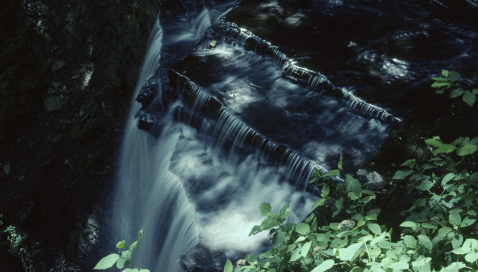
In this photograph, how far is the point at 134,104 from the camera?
5.80 metres

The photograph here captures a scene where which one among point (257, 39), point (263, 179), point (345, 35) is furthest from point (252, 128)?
point (345, 35)

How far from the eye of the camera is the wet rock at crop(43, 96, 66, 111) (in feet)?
18.3

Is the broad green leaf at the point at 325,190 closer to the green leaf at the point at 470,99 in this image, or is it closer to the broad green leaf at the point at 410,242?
the broad green leaf at the point at 410,242

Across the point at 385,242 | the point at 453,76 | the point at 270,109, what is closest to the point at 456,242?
the point at 385,242

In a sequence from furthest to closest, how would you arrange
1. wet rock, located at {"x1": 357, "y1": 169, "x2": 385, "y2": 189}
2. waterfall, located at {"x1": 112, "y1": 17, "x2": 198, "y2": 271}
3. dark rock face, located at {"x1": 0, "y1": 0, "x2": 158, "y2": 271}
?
dark rock face, located at {"x1": 0, "y1": 0, "x2": 158, "y2": 271} → waterfall, located at {"x1": 112, "y1": 17, "x2": 198, "y2": 271} → wet rock, located at {"x1": 357, "y1": 169, "x2": 385, "y2": 189}

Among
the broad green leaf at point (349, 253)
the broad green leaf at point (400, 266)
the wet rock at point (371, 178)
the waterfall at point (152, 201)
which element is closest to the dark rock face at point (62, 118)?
the waterfall at point (152, 201)

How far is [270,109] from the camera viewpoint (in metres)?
4.32

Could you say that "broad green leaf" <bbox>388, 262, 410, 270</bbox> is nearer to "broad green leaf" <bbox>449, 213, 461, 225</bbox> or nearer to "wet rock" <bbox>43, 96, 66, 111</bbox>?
"broad green leaf" <bbox>449, 213, 461, 225</bbox>

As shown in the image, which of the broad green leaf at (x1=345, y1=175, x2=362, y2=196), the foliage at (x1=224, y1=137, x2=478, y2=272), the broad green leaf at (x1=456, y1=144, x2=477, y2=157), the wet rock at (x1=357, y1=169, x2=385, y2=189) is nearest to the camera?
the foliage at (x1=224, y1=137, x2=478, y2=272)

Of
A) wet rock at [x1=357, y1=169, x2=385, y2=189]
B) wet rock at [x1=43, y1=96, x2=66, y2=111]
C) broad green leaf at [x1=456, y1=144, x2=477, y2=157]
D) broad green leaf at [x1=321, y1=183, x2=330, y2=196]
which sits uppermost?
broad green leaf at [x1=456, y1=144, x2=477, y2=157]

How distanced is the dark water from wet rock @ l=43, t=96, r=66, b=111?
1119mm

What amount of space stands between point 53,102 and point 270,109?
11.7 feet

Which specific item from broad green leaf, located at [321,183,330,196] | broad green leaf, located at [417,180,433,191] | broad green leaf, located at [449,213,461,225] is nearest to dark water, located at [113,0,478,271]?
broad green leaf, located at [321,183,330,196]

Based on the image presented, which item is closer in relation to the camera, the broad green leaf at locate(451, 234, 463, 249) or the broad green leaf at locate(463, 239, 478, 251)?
the broad green leaf at locate(463, 239, 478, 251)
